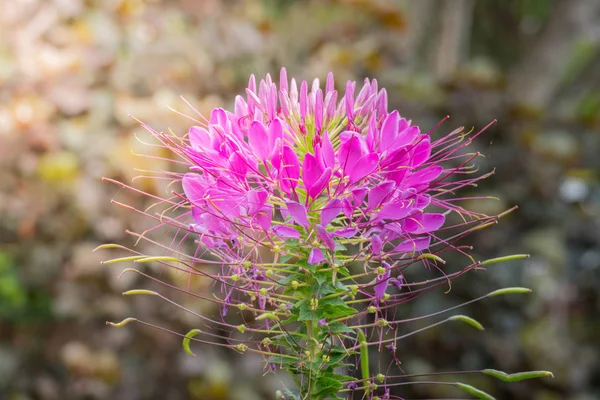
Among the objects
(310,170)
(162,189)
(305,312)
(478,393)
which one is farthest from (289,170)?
(162,189)

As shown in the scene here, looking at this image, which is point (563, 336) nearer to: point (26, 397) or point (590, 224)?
point (590, 224)

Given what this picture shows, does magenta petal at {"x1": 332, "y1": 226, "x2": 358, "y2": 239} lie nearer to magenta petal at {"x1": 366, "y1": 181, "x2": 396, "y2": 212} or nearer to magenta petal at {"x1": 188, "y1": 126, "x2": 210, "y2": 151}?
magenta petal at {"x1": 366, "y1": 181, "x2": 396, "y2": 212}

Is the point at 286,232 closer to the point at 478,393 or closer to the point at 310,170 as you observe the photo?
the point at 310,170

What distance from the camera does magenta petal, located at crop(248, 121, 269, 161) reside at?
65 cm

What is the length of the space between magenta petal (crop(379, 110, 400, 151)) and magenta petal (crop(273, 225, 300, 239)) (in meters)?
0.12

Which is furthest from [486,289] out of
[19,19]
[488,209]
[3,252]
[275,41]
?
[19,19]

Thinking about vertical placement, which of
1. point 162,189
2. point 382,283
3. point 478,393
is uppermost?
point 162,189

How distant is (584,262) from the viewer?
8.00 feet

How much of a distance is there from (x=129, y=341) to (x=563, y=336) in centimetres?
143

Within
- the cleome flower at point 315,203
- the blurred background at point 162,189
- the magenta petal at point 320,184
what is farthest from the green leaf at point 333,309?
the blurred background at point 162,189

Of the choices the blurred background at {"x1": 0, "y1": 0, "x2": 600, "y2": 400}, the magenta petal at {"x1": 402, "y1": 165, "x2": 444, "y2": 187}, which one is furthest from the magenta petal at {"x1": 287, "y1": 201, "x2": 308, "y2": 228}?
the blurred background at {"x1": 0, "y1": 0, "x2": 600, "y2": 400}

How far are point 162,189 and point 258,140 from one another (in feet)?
4.49

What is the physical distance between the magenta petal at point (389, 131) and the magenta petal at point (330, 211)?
7 cm

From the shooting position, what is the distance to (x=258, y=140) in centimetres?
65
